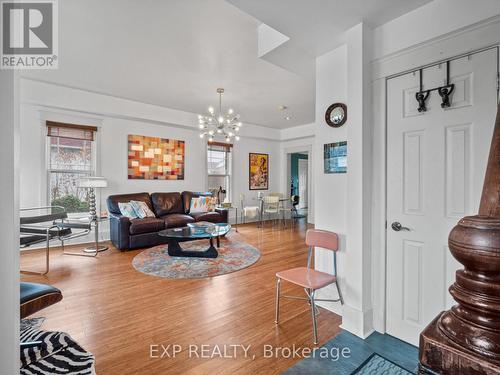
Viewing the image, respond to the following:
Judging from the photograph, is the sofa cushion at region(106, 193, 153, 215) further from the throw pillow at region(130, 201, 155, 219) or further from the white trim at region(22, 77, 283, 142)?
the white trim at region(22, 77, 283, 142)

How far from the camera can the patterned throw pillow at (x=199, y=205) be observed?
5.82 m

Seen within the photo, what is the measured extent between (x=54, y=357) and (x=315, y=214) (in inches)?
98.6

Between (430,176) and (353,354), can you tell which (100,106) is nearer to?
(430,176)

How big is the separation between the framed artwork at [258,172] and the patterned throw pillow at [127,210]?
143 inches

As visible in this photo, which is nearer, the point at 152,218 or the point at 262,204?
the point at 152,218

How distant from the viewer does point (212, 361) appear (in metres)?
1.76

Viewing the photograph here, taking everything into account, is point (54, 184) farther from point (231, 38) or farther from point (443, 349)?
point (443, 349)

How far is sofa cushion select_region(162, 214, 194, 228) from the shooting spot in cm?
494

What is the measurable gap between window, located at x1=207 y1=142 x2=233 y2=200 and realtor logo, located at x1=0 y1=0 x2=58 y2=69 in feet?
12.6

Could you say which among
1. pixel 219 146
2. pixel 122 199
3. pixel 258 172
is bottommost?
pixel 122 199

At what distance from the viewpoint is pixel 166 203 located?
5578 millimetres

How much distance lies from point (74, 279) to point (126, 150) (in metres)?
3.05

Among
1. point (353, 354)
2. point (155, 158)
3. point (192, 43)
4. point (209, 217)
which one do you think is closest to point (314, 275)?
point (353, 354)

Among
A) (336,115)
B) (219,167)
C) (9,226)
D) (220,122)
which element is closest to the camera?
(9,226)
